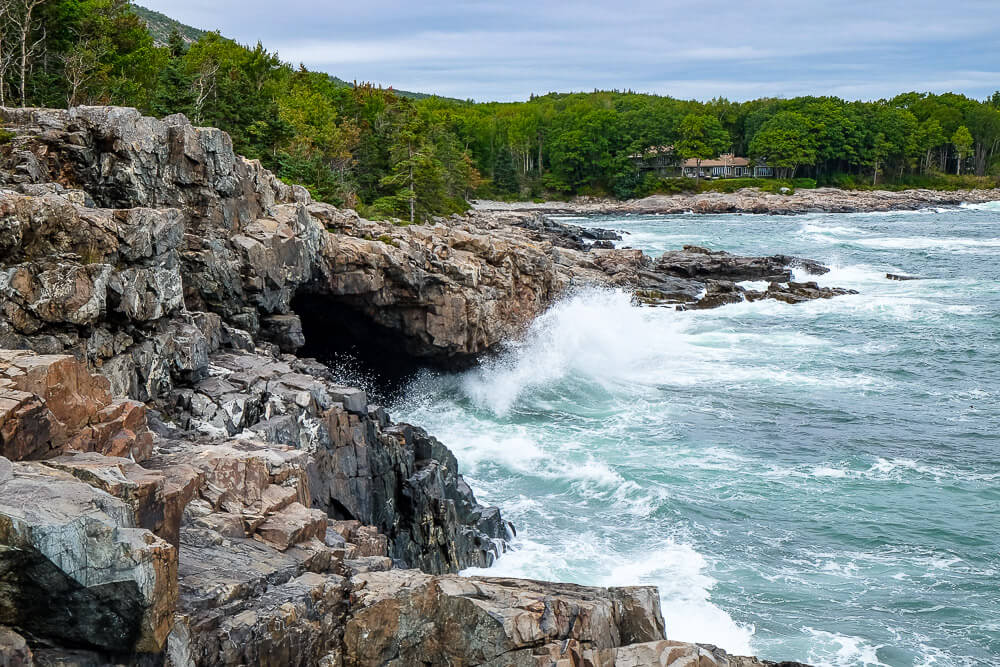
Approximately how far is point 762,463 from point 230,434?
53.3 ft

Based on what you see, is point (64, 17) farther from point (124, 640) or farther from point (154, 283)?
point (124, 640)

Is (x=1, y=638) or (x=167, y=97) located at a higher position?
(x=167, y=97)

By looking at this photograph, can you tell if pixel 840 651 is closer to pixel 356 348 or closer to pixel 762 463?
pixel 762 463

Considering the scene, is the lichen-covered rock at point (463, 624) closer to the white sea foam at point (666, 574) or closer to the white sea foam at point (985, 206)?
the white sea foam at point (666, 574)

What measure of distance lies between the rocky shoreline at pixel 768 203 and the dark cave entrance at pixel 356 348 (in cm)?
7788

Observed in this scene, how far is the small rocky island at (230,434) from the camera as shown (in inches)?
339

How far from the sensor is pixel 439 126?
295 feet

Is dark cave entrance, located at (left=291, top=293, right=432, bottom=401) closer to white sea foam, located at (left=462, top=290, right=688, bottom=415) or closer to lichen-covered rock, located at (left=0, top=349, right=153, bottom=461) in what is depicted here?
white sea foam, located at (left=462, top=290, right=688, bottom=415)

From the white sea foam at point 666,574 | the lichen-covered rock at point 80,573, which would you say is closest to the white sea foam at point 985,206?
the white sea foam at point 666,574

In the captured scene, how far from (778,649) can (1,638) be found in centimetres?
1317

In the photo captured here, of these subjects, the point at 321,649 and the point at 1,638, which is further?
the point at 321,649

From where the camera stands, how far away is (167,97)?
44156 millimetres

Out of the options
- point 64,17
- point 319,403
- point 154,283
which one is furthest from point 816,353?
point 64,17

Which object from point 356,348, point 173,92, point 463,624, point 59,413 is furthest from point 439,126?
point 463,624
